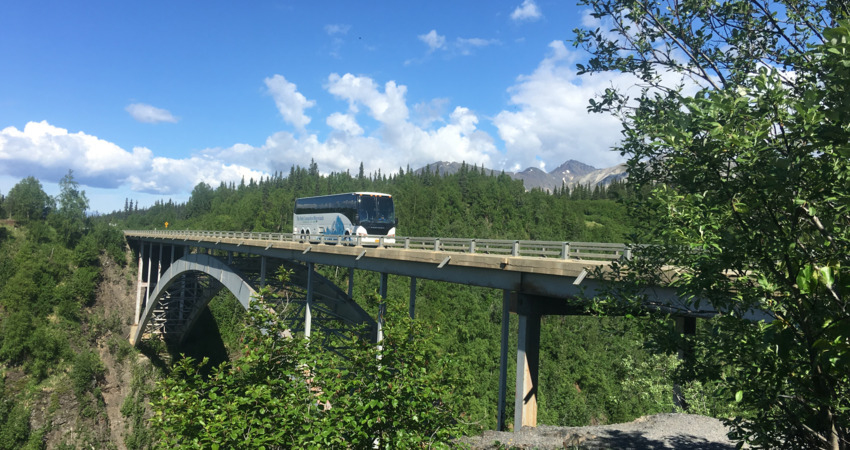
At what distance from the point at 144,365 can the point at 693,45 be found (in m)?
64.1

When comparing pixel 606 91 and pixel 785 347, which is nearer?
pixel 785 347

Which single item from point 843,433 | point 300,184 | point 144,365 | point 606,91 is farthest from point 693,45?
point 300,184

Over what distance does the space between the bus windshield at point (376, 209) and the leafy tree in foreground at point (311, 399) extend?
21129 mm

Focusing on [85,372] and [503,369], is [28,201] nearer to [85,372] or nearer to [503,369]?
[85,372]

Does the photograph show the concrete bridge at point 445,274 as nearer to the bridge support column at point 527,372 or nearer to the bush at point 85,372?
the bridge support column at point 527,372

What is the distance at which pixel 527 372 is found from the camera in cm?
1151

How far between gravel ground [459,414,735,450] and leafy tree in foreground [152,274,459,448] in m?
3.81

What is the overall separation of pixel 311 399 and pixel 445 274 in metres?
9.60

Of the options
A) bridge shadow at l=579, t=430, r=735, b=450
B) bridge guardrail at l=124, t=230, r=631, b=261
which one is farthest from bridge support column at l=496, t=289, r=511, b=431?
bridge shadow at l=579, t=430, r=735, b=450

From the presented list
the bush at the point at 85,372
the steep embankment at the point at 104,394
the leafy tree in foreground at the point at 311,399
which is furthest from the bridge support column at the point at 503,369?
the bush at the point at 85,372

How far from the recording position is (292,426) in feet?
19.7

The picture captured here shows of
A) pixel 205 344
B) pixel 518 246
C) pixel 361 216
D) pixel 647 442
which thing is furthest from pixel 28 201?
pixel 647 442

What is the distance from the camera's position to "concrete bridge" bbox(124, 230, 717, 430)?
36.6 feet

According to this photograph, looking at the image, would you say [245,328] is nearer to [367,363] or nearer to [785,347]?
[367,363]
